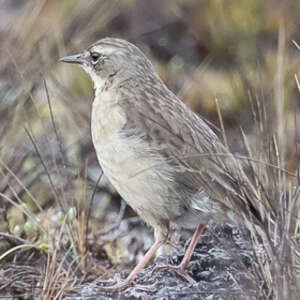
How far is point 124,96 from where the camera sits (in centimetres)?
566

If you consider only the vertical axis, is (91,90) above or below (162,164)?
below

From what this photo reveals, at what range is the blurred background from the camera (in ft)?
19.4

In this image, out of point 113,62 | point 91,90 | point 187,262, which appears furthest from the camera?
point 91,90

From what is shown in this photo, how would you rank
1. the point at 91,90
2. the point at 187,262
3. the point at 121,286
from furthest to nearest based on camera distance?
the point at 91,90 → the point at 187,262 → the point at 121,286

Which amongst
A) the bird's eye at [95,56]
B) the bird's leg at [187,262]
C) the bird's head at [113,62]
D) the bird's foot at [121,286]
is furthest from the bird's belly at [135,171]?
the bird's eye at [95,56]

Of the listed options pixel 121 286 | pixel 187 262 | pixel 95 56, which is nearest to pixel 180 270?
pixel 187 262

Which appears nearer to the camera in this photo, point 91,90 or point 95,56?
point 95,56

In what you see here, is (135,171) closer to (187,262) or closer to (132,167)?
(132,167)

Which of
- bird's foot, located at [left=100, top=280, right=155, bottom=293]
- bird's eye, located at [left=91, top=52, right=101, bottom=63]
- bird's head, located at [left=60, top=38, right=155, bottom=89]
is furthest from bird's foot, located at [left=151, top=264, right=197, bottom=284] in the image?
bird's eye, located at [left=91, top=52, right=101, bottom=63]

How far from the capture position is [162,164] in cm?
511

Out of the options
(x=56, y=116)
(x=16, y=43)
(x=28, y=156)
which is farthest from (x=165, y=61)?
(x=28, y=156)

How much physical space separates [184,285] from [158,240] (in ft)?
1.60

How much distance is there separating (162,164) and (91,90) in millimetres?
3166

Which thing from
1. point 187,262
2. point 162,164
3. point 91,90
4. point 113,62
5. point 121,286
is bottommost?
point 187,262
